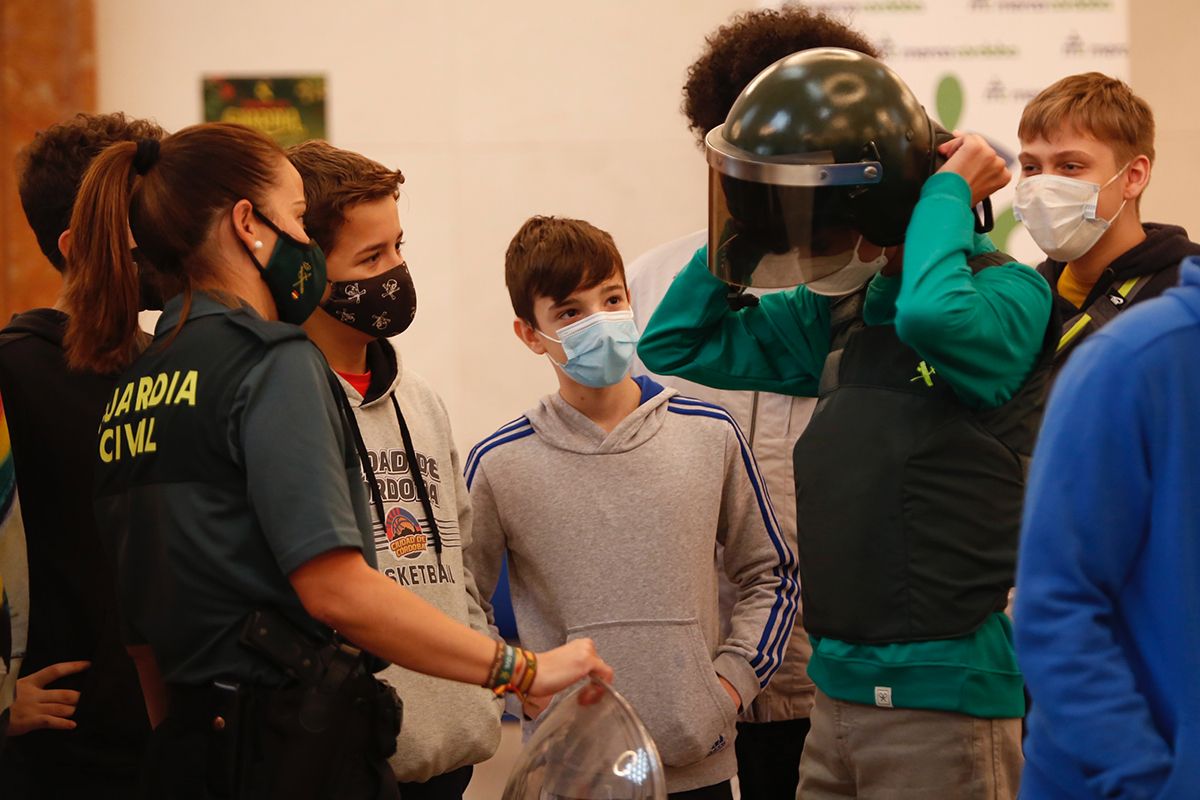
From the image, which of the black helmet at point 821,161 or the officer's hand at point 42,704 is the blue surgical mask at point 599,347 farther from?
the officer's hand at point 42,704

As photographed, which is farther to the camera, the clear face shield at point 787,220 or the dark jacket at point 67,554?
the dark jacket at point 67,554

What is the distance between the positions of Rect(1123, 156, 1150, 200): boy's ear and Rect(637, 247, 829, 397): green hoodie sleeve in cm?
99

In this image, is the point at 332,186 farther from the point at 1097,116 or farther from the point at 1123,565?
the point at 1097,116

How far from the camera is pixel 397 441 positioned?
A: 236 cm

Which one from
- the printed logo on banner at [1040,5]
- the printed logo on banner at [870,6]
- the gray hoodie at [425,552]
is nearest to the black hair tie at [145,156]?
the gray hoodie at [425,552]

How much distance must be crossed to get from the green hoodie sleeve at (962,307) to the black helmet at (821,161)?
2.6 inches

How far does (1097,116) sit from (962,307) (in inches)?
52.9

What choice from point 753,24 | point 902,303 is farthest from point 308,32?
A: point 902,303

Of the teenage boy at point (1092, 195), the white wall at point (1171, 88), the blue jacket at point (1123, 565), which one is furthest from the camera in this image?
the white wall at point (1171, 88)

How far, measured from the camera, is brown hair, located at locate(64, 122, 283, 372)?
5.71 ft

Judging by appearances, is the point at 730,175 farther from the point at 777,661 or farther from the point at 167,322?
the point at 777,661

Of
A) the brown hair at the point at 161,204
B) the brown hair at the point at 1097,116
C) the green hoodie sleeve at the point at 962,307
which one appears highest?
the brown hair at the point at 1097,116

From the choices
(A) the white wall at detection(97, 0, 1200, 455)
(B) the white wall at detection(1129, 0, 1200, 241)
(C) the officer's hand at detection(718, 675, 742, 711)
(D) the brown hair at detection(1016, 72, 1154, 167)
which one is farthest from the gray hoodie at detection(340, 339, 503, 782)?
(B) the white wall at detection(1129, 0, 1200, 241)

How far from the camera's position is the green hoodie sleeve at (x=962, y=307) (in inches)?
70.8
